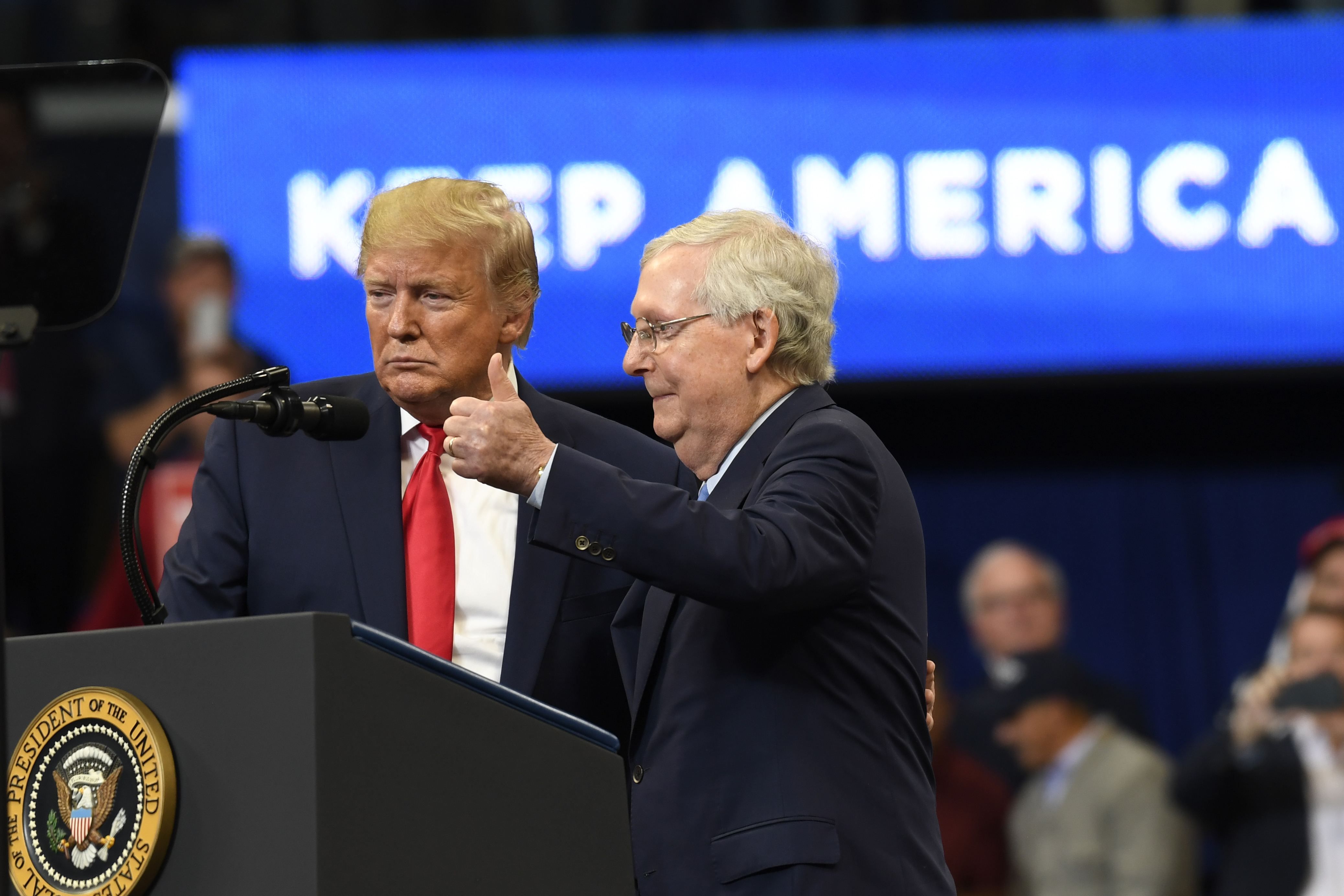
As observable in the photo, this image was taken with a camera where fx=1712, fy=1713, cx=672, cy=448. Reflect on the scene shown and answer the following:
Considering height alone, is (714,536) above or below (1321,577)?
above

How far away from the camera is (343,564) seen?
1881mm

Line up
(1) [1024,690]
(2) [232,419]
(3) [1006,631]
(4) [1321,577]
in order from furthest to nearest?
(3) [1006,631]
(1) [1024,690]
(4) [1321,577]
(2) [232,419]

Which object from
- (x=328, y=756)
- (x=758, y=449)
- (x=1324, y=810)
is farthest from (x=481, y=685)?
(x=1324, y=810)

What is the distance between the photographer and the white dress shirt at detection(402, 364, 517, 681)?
189 centimetres

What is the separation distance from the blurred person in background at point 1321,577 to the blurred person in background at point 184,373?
2.76 meters

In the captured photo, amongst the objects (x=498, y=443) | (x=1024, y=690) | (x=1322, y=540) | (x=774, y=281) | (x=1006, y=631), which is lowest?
(x=1024, y=690)

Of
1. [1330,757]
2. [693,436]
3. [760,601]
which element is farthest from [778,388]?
[1330,757]

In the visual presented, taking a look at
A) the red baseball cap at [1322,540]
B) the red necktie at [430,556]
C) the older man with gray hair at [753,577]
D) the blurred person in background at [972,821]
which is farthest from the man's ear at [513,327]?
the red baseball cap at [1322,540]

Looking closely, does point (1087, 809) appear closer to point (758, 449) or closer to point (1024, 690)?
point (1024, 690)

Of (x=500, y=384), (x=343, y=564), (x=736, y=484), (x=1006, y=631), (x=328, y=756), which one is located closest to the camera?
(x=328, y=756)

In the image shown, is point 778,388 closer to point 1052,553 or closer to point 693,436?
point 693,436

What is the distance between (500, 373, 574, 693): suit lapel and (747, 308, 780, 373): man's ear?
0.24 m

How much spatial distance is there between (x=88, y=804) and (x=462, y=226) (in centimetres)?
93

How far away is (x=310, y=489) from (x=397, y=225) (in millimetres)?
317
